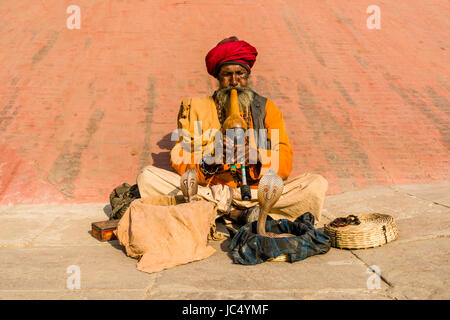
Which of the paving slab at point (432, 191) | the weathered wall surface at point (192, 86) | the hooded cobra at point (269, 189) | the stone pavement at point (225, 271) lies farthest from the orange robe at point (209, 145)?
the paving slab at point (432, 191)

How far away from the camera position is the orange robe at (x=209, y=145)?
3.38m

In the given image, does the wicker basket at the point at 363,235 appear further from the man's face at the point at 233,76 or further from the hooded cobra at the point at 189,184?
the man's face at the point at 233,76

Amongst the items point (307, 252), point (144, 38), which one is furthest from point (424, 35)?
point (307, 252)

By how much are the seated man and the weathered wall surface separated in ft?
3.85

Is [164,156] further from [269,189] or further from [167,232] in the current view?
[269,189]

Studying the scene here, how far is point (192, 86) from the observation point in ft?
18.4

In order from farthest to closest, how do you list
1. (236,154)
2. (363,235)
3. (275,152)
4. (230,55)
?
(230,55)
(275,152)
(236,154)
(363,235)

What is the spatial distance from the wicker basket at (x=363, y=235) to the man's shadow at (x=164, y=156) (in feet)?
7.71

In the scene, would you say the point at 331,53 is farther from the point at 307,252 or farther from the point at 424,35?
the point at 307,252

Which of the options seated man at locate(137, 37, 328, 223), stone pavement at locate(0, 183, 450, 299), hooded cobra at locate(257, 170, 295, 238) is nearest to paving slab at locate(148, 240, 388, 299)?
stone pavement at locate(0, 183, 450, 299)

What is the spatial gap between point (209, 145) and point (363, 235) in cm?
140

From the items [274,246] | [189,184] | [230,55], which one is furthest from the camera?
[230,55]

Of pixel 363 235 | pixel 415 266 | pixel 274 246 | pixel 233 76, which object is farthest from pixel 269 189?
pixel 233 76

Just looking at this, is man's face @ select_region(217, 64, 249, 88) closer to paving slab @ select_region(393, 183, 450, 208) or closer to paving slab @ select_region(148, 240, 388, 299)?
paving slab @ select_region(148, 240, 388, 299)
